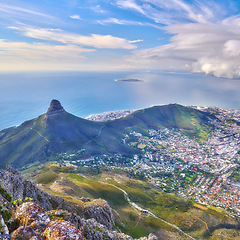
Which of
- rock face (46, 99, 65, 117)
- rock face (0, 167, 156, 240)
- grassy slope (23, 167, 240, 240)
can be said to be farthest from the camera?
rock face (46, 99, 65, 117)

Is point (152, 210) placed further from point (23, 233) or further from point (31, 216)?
point (23, 233)

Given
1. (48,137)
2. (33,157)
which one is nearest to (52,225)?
(33,157)

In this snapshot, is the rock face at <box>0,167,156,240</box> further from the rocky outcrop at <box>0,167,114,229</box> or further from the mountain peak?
the mountain peak

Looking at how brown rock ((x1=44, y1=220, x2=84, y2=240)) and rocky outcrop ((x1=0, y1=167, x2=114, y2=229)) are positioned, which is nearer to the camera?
brown rock ((x1=44, y1=220, x2=84, y2=240))

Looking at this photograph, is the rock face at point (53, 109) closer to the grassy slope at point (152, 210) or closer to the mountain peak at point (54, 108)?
the mountain peak at point (54, 108)

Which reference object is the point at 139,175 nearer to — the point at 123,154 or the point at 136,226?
the point at 123,154

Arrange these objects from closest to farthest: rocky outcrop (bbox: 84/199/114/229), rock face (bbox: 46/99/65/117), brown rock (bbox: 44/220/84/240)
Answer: brown rock (bbox: 44/220/84/240), rocky outcrop (bbox: 84/199/114/229), rock face (bbox: 46/99/65/117)

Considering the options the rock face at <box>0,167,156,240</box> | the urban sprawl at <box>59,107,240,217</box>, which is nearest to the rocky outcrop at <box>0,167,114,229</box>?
the rock face at <box>0,167,156,240</box>

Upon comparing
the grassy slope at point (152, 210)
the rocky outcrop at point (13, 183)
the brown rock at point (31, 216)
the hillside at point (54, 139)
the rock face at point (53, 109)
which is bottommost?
the grassy slope at point (152, 210)

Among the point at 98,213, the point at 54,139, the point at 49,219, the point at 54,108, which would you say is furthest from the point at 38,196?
the point at 54,108

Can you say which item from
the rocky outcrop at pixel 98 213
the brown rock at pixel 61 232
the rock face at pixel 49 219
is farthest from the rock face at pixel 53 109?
the brown rock at pixel 61 232

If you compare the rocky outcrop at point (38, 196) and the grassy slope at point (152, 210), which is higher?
the rocky outcrop at point (38, 196)
